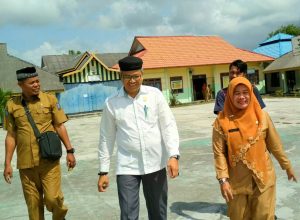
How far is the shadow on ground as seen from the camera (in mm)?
4586

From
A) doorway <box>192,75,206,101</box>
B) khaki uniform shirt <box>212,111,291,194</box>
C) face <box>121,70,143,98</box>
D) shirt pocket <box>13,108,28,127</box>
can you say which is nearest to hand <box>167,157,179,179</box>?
khaki uniform shirt <box>212,111,291,194</box>

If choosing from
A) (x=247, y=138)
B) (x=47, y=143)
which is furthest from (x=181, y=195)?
(x=247, y=138)

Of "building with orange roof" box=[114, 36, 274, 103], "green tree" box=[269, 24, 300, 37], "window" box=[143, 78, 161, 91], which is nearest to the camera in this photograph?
"window" box=[143, 78, 161, 91]

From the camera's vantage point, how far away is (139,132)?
10.8 ft

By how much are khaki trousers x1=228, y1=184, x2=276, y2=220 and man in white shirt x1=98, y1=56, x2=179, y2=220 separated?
1.94ft

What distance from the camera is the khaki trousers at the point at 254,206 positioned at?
3080 mm

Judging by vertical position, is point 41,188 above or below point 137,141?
below

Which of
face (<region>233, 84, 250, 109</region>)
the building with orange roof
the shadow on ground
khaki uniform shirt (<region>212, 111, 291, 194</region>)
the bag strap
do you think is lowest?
the shadow on ground

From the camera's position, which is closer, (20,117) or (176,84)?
(20,117)

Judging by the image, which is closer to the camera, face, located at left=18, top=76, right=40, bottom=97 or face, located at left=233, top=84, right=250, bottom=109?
face, located at left=233, top=84, right=250, bottom=109

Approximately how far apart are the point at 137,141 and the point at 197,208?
1859 mm

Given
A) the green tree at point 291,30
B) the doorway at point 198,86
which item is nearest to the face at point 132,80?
the doorway at point 198,86

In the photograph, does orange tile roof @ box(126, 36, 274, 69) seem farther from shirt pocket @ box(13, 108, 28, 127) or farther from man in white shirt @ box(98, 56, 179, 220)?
Result: man in white shirt @ box(98, 56, 179, 220)

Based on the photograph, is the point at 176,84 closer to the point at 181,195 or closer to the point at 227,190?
the point at 181,195
